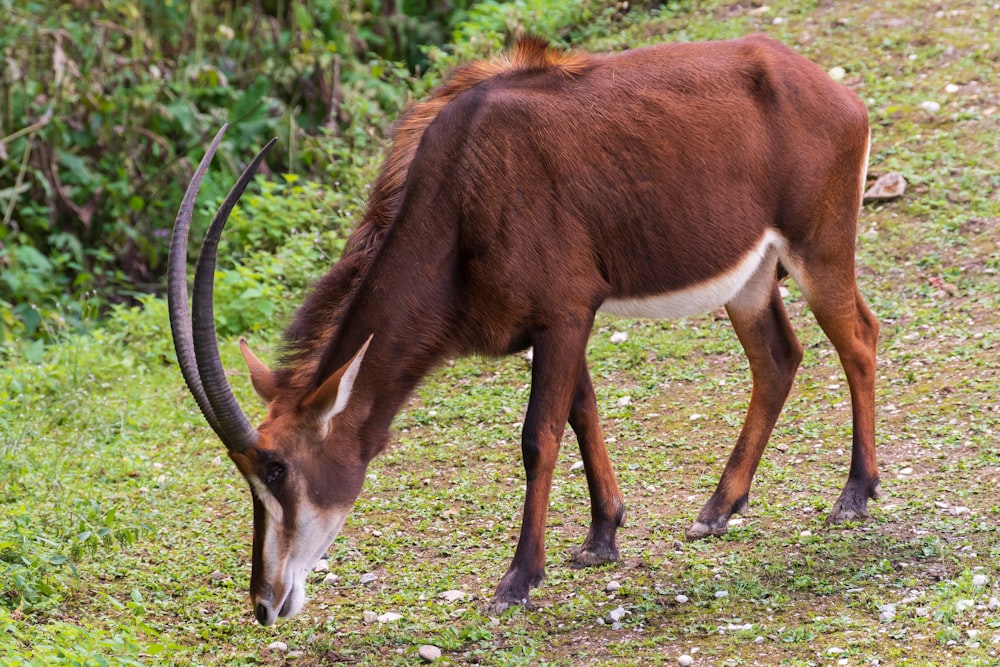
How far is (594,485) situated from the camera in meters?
5.86

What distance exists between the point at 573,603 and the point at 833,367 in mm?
2935

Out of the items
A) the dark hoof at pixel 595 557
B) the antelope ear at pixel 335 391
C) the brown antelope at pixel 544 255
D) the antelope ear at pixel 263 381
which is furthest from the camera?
the dark hoof at pixel 595 557

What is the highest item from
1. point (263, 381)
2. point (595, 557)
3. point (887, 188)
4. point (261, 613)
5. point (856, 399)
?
point (263, 381)

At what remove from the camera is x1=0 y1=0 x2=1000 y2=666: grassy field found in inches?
198

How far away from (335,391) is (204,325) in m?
0.56

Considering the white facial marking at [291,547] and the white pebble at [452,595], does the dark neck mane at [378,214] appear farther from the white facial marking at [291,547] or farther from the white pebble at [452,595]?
the white pebble at [452,595]

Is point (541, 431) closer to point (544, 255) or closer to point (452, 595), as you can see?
point (544, 255)

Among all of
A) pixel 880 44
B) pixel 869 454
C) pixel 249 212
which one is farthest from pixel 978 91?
pixel 249 212

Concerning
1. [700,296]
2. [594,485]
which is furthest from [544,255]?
[594,485]

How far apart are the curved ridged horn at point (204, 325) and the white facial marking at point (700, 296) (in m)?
1.75

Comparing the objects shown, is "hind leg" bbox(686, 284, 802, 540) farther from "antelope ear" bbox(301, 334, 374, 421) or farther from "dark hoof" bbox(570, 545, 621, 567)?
"antelope ear" bbox(301, 334, 374, 421)

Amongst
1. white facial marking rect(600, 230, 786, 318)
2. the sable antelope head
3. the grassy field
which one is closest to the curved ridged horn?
the sable antelope head

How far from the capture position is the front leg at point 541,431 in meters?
5.28

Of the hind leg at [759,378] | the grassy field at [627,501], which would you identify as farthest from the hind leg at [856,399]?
the hind leg at [759,378]
